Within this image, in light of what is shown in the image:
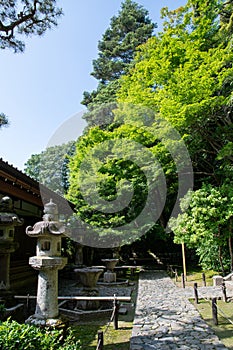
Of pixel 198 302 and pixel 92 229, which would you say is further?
pixel 92 229

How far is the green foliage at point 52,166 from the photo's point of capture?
1293 inches

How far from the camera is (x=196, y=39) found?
1350 centimetres

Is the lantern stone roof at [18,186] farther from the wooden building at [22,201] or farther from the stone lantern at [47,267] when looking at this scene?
the stone lantern at [47,267]

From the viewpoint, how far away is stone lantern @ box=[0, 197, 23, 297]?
7363 mm

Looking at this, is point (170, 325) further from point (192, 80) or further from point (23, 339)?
point (192, 80)

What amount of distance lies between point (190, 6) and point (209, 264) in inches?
557

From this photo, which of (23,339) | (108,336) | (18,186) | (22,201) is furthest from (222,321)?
(22,201)

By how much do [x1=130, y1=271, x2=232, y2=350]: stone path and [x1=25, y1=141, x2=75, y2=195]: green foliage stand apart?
2136 cm

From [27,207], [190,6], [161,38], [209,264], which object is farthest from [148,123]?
[209,264]

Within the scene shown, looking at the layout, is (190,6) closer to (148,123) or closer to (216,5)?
(216,5)

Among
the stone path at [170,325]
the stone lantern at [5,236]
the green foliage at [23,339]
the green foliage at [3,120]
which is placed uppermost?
the green foliage at [3,120]

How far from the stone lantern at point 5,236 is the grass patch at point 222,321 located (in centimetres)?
541

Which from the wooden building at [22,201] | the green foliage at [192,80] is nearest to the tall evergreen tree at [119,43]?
the green foliage at [192,80]

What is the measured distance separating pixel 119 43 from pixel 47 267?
27628 mm
